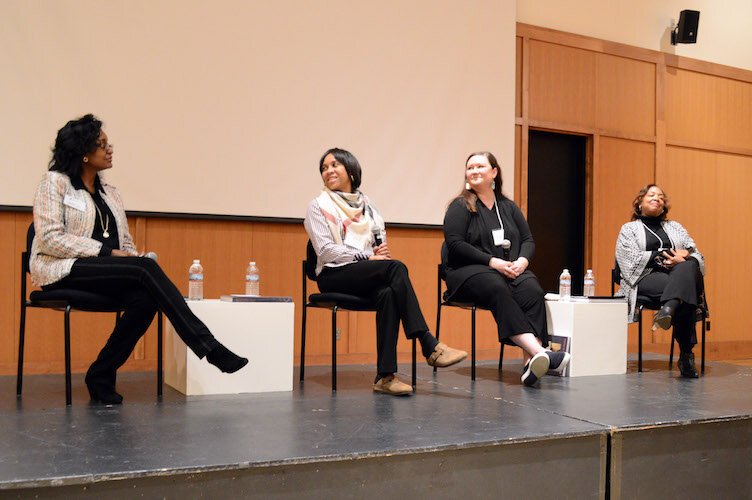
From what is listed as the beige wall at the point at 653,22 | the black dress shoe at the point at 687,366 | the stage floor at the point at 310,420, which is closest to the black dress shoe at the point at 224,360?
the stage floor at the point at 310,420

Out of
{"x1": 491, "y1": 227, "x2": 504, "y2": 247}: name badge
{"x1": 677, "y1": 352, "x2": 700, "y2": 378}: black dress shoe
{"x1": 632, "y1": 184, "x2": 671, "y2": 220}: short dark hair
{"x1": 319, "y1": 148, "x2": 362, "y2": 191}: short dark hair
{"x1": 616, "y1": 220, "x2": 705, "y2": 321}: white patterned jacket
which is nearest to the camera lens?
{"x1": 319, "y1": 148, "x2": 362, "y2": 191}: short dark hair

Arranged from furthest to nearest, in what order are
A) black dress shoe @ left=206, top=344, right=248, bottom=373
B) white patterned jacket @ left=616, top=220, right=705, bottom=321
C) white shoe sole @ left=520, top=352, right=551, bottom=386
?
white patterned jacket @ left=616, top=220, right=705, bottom=321 → white shoe sole @ left=520, top=352, right=551, bottom=386 → black dress shoe @ left=206, top=344, right=248, bottom=373

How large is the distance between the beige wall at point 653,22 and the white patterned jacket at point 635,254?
1918mm

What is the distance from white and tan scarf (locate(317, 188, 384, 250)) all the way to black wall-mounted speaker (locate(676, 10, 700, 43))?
3718 millimetres

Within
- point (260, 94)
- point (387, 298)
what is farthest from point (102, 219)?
point (260, 94)

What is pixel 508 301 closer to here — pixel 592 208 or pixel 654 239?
pixel 654 239

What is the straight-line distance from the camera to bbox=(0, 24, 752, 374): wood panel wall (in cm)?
419

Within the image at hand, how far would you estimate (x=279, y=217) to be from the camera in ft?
14.8

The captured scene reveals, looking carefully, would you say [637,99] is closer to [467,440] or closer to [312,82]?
[312,82]

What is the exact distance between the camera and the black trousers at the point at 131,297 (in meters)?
3.02

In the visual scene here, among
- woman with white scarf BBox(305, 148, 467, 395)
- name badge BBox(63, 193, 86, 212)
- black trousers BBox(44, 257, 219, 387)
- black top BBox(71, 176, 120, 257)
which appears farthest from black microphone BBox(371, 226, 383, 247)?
name badge BBox(63, 193, 86, 212)

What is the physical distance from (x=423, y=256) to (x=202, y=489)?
3.22 m

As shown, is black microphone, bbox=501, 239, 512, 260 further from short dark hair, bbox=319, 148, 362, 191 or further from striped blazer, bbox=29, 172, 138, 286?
striped blazer, bbox=29, 172, 138, 286

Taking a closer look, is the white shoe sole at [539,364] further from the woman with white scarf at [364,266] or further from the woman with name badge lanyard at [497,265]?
the woman with white scarf at [364,266]
